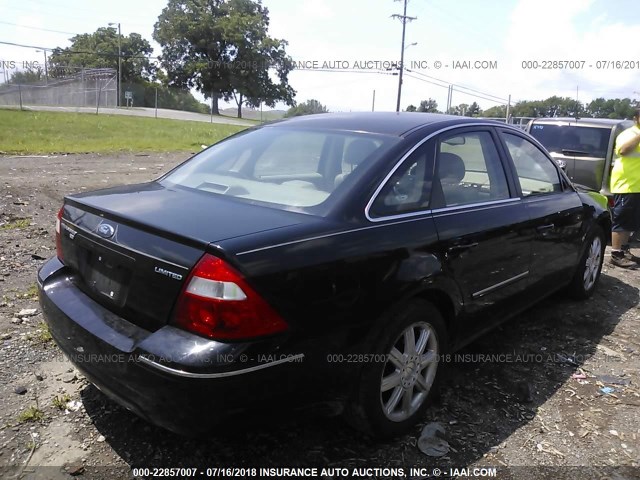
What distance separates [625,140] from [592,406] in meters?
3.97

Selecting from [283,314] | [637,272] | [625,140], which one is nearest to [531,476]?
[283,314]

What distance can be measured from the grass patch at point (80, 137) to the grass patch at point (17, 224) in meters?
7.12

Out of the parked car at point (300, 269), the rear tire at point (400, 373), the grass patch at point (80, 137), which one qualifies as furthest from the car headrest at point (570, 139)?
the grass patch at point (80, 137)

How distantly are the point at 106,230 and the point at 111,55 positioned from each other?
64.5m

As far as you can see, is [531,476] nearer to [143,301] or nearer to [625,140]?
[143,301]

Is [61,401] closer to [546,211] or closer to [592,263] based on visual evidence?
[546,211]

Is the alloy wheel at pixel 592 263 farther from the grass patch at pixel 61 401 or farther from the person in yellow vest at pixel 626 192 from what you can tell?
the grass patch at pixel 61 401

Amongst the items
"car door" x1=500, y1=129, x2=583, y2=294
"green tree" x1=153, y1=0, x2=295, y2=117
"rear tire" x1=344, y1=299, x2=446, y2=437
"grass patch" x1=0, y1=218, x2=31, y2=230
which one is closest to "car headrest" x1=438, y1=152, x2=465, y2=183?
"car door" x1=500, y1=129, x2=583, y2=294

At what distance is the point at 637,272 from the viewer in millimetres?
6039

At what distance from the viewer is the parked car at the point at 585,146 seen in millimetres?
7785

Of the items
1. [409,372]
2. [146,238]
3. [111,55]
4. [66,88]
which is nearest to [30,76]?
[66,88]

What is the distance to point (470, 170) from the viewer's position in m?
3.35

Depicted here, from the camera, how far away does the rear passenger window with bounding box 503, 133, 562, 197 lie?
12.6 ft

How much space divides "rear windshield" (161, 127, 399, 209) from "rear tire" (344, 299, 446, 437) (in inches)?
29.5
